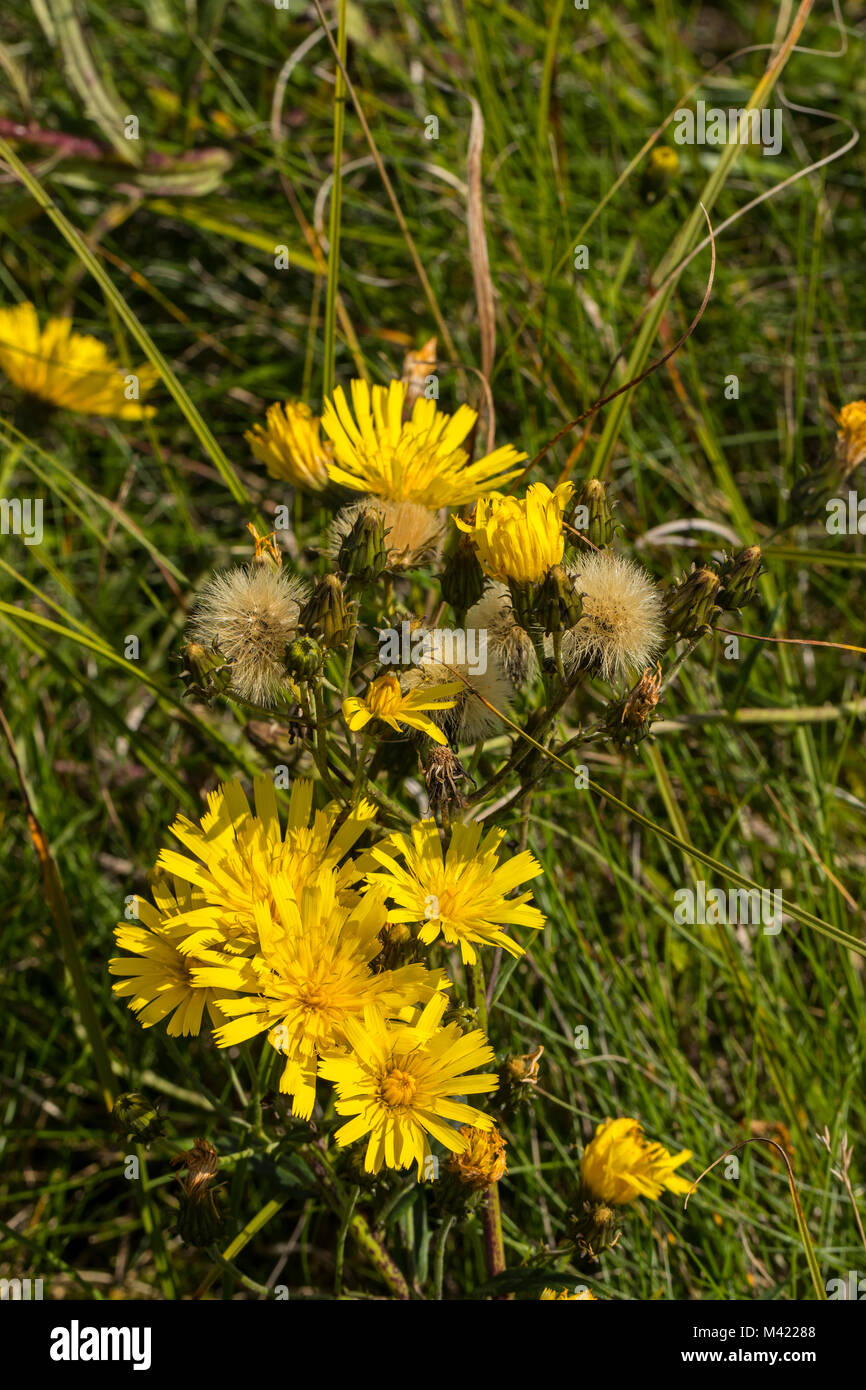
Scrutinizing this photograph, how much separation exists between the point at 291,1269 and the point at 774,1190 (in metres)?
1.08

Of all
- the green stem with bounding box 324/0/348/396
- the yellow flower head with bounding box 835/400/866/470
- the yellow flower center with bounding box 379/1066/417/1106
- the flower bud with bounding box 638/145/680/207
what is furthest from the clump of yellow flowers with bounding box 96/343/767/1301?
the flower bud with bounding box 638/145/680/207

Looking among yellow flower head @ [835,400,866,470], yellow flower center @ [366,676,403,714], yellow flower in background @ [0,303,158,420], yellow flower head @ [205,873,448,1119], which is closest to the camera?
yellow flower head @ [205,873,448,1119]

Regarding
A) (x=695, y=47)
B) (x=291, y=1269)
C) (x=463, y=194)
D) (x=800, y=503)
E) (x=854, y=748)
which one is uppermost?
(x=695, y=47)

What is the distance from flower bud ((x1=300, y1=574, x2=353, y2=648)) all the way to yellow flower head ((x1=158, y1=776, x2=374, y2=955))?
23 cm

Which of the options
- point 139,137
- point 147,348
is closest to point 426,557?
point 147,348

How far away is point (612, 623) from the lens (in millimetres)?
1690

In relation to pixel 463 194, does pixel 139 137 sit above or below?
above

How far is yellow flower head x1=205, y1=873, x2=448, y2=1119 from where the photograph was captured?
148 centimetres

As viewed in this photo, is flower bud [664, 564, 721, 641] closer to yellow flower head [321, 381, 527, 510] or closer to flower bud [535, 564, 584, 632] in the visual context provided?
flower bud [535, 564, 584, 632]

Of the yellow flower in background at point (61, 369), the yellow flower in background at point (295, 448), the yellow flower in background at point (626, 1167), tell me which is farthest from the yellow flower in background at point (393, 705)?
the yellow flower in background at point (61, 369)

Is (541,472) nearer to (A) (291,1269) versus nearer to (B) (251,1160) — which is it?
(B) (251,1160)

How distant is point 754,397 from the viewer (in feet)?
10.8

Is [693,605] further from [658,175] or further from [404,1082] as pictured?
[658,175]

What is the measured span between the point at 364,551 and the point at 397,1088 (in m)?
0.78
